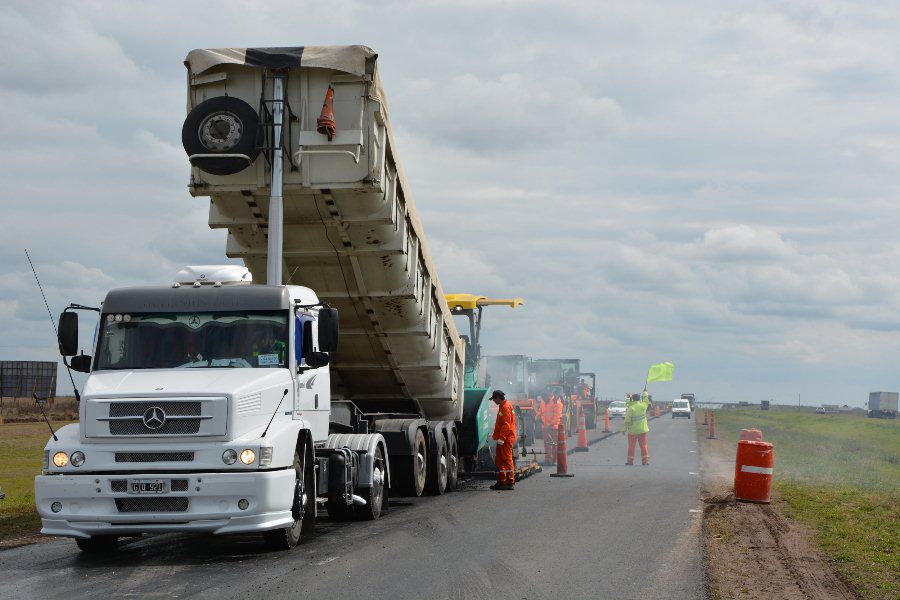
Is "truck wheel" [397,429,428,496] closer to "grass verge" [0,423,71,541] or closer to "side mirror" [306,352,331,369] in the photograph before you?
"side mirror" [306,352,331,369]

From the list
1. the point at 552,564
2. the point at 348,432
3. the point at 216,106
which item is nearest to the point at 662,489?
the point at 348,432

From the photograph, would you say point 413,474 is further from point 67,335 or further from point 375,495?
point 67,335

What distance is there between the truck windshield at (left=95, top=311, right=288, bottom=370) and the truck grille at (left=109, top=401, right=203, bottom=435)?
0.88m

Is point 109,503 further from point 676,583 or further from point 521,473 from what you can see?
point 521,473

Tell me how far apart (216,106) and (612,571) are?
671cm

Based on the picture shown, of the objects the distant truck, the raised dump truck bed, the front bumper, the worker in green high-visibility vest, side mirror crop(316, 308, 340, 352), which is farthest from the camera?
the distant truck

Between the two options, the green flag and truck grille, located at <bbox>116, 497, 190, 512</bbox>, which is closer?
truck grille, located at <bbox>116, 497, 190, 512</bbox>

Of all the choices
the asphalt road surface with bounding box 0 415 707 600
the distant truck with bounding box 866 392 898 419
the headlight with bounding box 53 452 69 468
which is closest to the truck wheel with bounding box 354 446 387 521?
the asphalt road surface with bounding box 0 415 707 600

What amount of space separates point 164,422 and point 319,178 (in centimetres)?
366

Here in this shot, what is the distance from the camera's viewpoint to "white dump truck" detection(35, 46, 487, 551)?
1012 cm

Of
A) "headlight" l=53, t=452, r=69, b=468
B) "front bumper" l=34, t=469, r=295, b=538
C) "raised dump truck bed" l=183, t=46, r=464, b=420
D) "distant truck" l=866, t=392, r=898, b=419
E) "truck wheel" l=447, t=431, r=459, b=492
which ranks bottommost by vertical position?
"distant truck" l=866, t=392, r=898, b=419

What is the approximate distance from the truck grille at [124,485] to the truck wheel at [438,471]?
297 inches

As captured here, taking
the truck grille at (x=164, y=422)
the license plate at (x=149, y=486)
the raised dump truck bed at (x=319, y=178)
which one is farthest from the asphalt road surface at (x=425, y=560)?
the raised dump truck bed at (x=319, y=178)

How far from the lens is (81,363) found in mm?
11172
